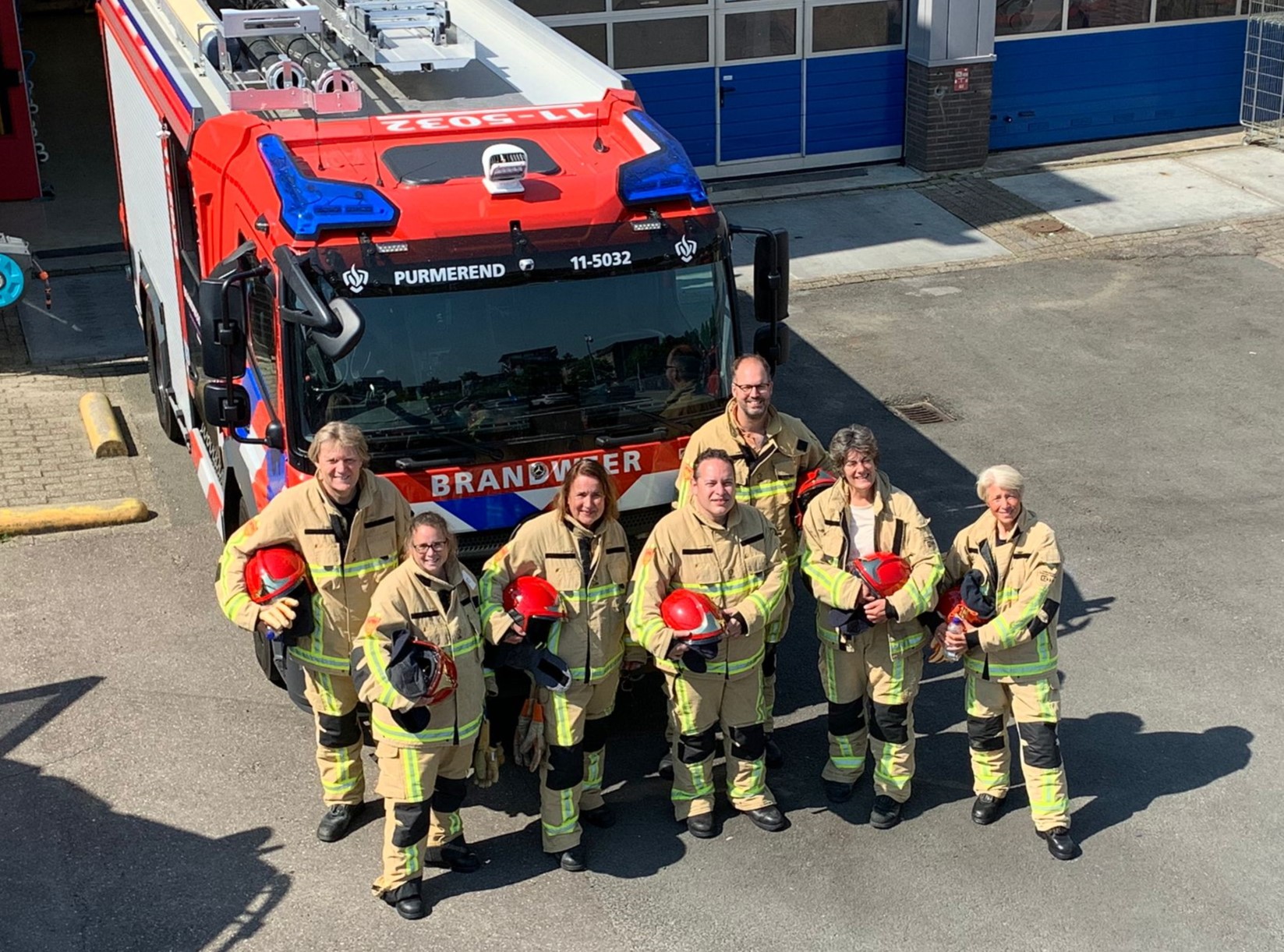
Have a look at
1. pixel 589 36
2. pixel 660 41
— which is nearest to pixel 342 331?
pixel 589 36

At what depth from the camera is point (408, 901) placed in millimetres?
6562

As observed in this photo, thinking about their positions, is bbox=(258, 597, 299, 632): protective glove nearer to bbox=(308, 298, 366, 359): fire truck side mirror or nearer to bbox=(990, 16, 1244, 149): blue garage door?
bbox=(308, 298, 366, 359): fire truck side mirror

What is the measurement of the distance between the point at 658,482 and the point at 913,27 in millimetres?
11027

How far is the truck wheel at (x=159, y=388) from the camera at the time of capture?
1098cm

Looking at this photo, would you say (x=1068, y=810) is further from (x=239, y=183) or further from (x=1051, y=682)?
(x=239, y=183)

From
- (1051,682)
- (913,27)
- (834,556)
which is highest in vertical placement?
(913,27)

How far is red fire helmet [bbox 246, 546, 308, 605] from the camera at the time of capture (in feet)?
21.7

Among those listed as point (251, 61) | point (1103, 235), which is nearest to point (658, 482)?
point (251, 61)

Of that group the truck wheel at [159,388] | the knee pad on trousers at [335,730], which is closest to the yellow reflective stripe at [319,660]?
the knee pad on trousers at [335,730]

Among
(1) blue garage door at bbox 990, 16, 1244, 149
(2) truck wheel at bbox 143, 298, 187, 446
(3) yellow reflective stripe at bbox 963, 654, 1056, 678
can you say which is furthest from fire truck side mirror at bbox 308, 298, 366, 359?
(1) blue garage door at bbox 990, 16, 1244, 149

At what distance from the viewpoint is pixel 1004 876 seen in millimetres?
6746

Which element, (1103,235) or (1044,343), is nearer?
(1044,343)

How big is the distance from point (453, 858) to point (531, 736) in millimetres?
609

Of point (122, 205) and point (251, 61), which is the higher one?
point (251, 61)
